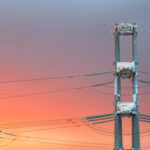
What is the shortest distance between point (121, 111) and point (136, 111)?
69.5 inches

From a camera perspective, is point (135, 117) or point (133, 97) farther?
point (133, 97)

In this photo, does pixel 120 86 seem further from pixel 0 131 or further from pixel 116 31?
pixel 0 131

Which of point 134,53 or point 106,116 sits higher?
point 134,53

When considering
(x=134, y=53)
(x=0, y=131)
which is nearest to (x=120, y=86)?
(x=134, y=53)

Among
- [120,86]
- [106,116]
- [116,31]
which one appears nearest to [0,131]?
[106,116]

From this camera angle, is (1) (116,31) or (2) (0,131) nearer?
(2) (0,131)

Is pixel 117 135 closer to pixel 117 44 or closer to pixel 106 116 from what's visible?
pixel 106 116

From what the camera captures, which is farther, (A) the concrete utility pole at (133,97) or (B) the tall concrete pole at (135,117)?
(B) the tall concrete pole at (135,117)

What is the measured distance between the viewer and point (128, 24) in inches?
1533

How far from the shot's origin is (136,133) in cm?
3788

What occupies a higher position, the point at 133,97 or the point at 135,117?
the point at 133,97

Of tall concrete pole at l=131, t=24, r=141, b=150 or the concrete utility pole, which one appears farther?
tall concrete pole at l=131, t=24, r=141, b=150

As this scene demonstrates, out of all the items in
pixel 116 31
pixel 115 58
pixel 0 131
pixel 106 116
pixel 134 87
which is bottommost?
pixel 0 131

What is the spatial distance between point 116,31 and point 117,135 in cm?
1153
